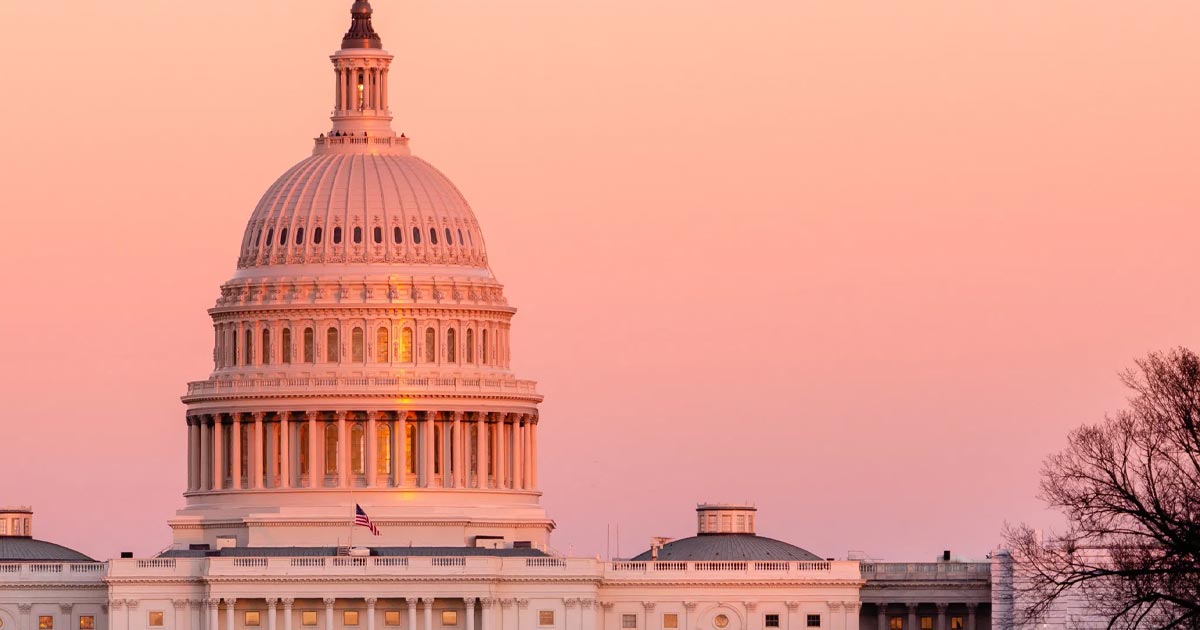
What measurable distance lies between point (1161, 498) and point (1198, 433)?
3920mm

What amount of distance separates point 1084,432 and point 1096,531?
5.65 m

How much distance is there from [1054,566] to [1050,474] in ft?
29.5

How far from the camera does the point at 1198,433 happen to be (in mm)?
167125

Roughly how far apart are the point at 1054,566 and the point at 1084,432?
35.5 ft

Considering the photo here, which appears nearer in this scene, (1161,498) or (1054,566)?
(1161,498)

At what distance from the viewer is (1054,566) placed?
185 metres

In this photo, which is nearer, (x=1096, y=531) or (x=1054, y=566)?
(x=1096, y=531)

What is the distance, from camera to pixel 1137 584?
170375 mm

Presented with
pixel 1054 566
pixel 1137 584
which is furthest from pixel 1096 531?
pixel 1054 566

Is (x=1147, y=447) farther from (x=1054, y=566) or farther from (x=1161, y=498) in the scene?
(x=1054, y=566)

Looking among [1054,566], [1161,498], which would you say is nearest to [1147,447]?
[1161,498]

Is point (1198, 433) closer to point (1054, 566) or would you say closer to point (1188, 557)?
point (1188, 557)

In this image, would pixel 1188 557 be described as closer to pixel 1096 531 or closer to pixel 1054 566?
pixel 1096 531

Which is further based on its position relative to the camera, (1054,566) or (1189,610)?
(1054,566)
